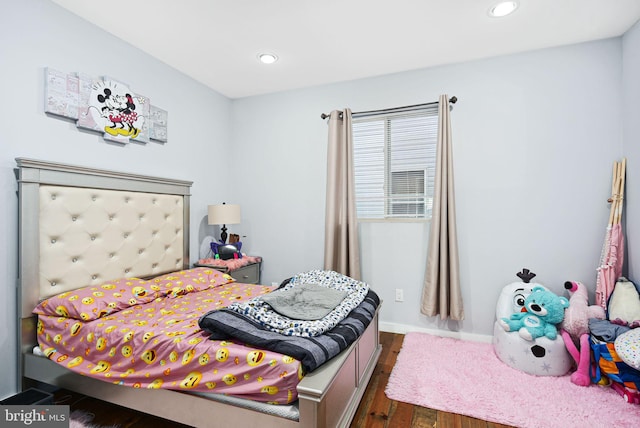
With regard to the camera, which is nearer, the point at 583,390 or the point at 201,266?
the point at 583,390

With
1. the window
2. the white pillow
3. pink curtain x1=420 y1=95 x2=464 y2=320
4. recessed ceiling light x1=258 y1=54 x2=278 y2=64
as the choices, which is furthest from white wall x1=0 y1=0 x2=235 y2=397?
the white pillow

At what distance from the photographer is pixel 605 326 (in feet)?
6.77

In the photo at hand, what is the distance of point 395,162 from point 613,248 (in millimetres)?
1795

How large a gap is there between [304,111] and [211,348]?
2654mm

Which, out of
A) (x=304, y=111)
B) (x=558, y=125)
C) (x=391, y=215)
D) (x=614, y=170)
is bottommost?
(x=391, y=215)

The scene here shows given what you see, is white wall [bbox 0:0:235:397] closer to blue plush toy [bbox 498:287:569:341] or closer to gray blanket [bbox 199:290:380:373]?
gray blanket [bbox 199:290:380:373]

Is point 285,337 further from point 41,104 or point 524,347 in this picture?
point 41,104

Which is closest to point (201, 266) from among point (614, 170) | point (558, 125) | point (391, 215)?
point (391, 215)

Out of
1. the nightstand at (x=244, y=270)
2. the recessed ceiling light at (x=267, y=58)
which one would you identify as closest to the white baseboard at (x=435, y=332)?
the nightstand at (x=244, y=270)

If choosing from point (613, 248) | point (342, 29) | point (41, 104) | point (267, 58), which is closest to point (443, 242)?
point (613, 248)

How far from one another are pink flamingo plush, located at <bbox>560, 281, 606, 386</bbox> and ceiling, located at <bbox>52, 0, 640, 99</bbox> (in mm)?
1974

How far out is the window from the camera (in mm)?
3025

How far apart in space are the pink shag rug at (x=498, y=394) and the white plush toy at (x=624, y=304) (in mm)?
458

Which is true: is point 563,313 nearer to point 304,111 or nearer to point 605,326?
point 605,326
